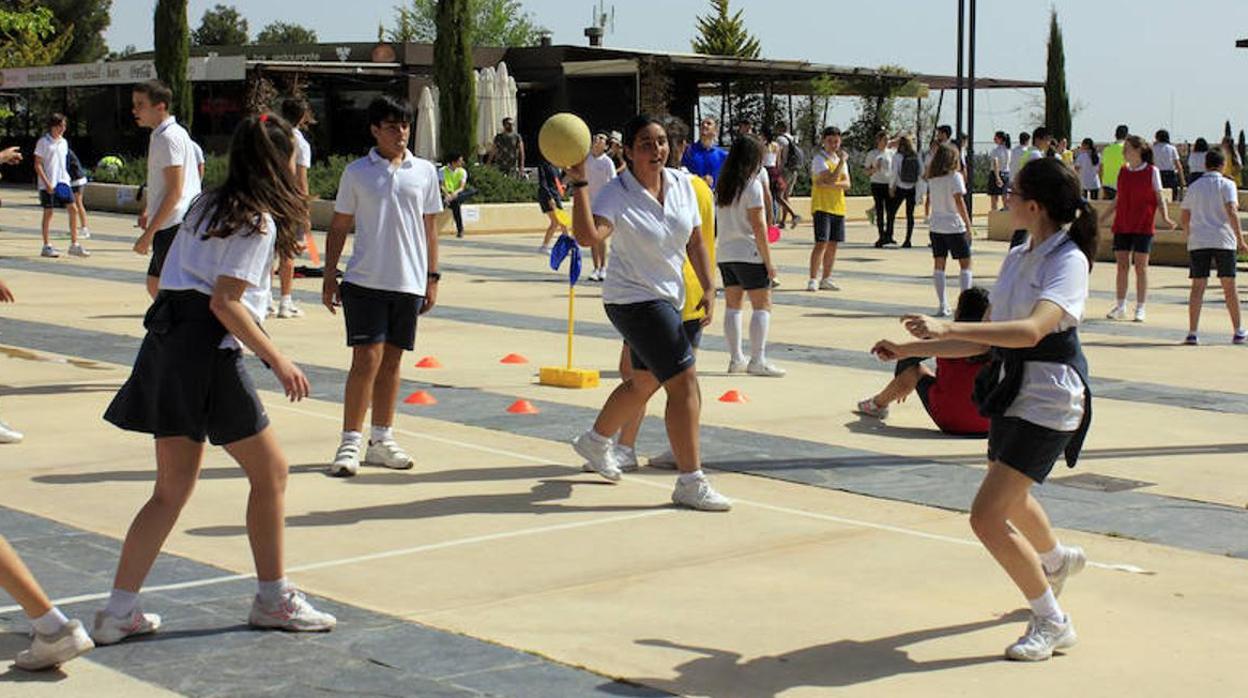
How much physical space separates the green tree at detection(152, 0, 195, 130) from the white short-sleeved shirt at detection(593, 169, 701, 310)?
98.7 feet

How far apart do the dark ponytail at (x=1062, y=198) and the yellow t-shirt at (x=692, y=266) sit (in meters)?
2.65

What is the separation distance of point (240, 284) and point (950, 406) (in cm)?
538

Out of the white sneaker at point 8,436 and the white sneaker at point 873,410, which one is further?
the white sneaker at point 873,410

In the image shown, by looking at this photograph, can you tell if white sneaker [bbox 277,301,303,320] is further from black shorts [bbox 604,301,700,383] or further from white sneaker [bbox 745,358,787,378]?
black shorts [bbox 604,301,700,383]

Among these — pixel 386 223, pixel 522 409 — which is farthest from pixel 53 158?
pixel 386 223

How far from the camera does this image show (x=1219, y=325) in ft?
55.5

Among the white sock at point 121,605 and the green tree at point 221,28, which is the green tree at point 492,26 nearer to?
the green tree at point 221,28

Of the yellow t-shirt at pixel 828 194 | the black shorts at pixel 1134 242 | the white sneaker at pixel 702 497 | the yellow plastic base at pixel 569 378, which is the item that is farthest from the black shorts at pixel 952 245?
the white sneaker at pixel 702 497

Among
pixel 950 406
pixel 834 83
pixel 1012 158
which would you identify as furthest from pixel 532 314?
pixel 834 83

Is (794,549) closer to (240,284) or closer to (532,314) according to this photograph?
(240,284)

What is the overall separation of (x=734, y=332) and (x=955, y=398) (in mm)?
2838

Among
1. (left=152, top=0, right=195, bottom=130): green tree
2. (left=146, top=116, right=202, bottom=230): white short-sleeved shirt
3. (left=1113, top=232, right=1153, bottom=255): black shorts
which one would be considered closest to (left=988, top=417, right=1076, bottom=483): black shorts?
(left=146, top=116, right=202, bottom=230): white short-sleeved shirt

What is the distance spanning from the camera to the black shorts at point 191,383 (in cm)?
577

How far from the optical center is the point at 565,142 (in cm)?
839
